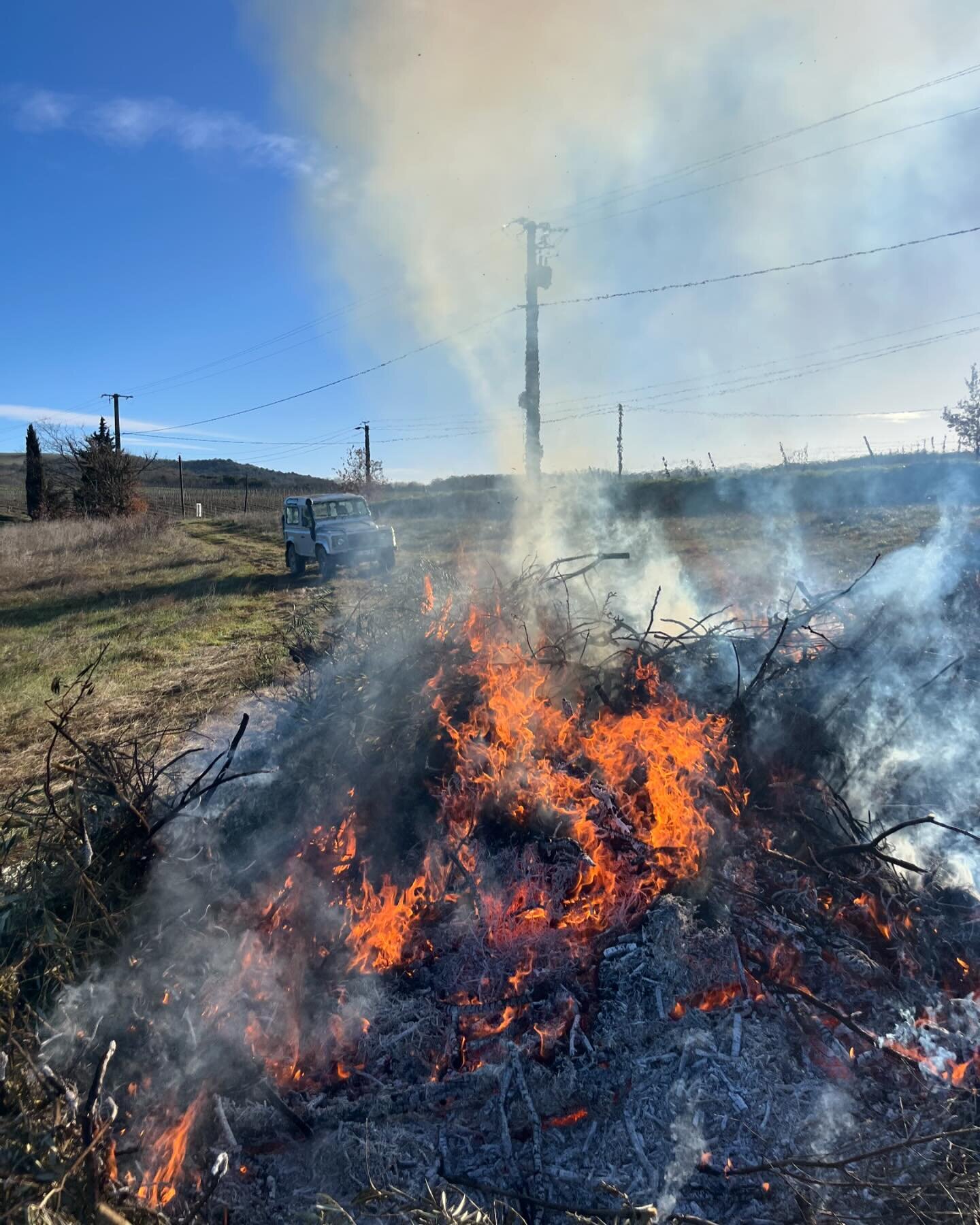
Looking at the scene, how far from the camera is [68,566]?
67.6 feet

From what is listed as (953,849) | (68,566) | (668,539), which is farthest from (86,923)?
(68,566)

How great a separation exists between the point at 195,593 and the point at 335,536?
3.78 metres

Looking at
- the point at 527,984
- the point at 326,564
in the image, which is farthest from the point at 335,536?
the point at 527,984

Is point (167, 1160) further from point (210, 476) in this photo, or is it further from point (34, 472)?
point (210, 476)

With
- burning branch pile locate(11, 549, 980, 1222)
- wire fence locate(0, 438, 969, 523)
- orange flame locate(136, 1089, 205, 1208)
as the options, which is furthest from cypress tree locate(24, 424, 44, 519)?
orange flame locate(136, 1089, 205, 1208)

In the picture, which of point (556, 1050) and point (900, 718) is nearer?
point (556, 1050)

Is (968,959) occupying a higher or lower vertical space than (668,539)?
lower

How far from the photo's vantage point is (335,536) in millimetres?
16766

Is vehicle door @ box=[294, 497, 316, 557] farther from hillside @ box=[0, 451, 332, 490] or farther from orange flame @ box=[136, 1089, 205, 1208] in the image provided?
hillside @ box=[0, 451, 332, 490]

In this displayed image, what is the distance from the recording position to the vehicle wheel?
1692cm

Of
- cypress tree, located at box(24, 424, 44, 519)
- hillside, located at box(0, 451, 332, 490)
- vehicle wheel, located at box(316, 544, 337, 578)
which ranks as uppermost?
hillside, located at box(0, 451, 332, 490)

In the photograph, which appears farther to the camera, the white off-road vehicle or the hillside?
the hillside

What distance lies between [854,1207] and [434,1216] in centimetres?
159

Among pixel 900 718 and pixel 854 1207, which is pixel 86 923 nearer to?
pixel 854 1207
